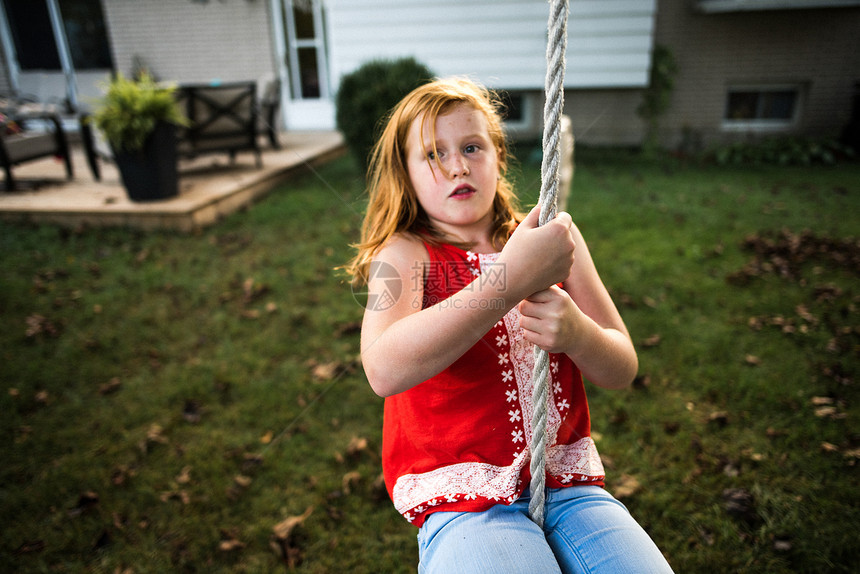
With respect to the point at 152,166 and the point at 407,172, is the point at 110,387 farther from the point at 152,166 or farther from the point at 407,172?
the point at 152,166

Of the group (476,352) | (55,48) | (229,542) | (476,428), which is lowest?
(229,542)

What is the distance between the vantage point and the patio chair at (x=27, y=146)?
6.27 metres

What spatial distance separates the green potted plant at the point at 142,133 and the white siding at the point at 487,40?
2.87 metres

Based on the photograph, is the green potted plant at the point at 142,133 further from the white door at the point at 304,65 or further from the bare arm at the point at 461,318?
the bare arm at the point at 461,318

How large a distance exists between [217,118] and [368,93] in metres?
2.31

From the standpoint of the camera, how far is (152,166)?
569 cm

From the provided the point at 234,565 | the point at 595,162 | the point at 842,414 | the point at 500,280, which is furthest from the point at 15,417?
the point at 595,162

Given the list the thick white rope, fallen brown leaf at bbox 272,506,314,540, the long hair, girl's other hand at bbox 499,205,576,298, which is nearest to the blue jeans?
the thick white rope

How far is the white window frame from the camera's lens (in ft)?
29.0

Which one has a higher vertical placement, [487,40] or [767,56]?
[487,40]

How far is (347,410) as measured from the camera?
9.92 feet

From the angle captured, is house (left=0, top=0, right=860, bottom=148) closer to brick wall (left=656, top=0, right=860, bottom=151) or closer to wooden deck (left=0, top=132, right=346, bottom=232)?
brick wall (left=656, top=0, right=860, bottom=151)

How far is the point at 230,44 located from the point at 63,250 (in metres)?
7.36

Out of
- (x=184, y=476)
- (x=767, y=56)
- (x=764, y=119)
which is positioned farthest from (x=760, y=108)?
(x=184, y=476)
